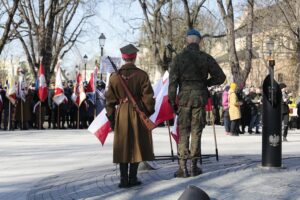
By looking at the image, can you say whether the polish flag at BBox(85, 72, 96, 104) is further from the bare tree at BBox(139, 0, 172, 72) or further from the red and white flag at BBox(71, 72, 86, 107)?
the bare tree at BBox(139, 0, 172, 72)

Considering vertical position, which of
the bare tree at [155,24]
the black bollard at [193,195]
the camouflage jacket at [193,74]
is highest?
the bare tree at [155,24]

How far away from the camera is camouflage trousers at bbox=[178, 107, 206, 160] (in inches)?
334

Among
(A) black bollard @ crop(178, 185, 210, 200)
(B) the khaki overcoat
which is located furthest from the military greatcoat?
(B) the khaki overcoat

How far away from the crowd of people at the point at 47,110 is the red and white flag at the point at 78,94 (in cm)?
25

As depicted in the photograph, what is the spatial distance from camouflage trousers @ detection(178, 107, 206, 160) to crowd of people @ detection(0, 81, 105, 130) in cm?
1422

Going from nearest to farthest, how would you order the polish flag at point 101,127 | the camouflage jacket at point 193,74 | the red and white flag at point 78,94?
the camouflage jacket at point 193,74 < the polish flag at point 101,127 < the red and white flag at point 78,94

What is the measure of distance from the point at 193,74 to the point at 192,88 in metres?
0.20

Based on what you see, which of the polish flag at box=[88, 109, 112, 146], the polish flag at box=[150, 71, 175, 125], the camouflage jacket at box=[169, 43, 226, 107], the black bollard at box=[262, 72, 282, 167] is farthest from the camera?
the polish flag at box=[150, 71, 175, 125]

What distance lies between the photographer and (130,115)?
26.8 feet

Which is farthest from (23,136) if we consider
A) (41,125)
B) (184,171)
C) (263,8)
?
(263,8)

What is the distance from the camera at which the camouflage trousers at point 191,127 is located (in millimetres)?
8477

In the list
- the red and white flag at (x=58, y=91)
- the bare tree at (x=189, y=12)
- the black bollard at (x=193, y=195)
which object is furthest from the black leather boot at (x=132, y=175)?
the bare tree at (x=189, y=12)

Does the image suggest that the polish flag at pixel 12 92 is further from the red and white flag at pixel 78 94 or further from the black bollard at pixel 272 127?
the black bollard at pixel 272 127

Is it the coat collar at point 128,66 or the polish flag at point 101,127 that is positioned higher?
the coat collar at point 128,66
